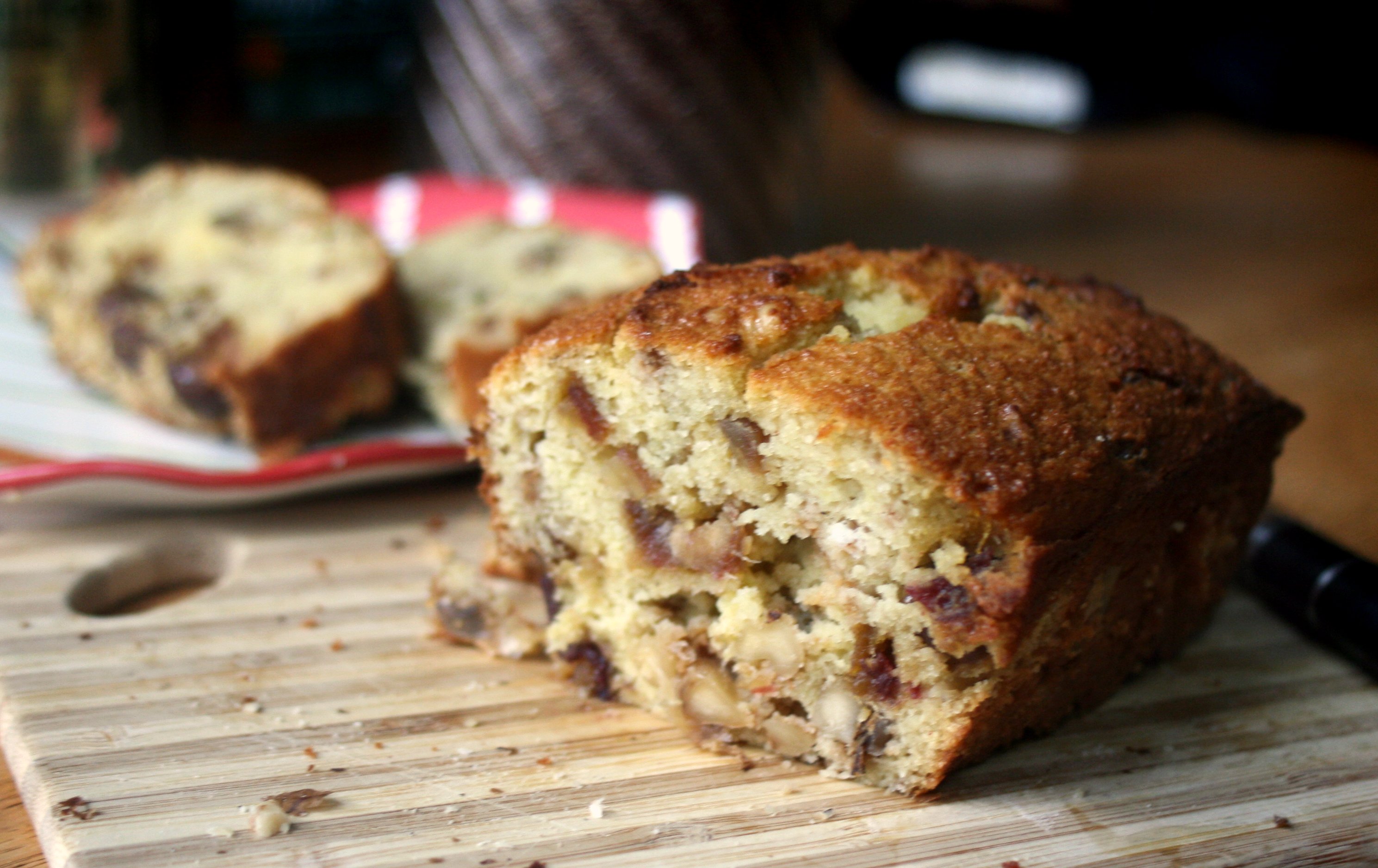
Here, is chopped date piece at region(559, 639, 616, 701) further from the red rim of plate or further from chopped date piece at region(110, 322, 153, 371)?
chopped date piece at region(110, 322, 153, 371)

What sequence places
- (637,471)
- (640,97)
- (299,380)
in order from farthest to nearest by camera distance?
(640,97) → (299,380) → (637,471)

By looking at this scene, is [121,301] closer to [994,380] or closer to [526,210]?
[526,210]

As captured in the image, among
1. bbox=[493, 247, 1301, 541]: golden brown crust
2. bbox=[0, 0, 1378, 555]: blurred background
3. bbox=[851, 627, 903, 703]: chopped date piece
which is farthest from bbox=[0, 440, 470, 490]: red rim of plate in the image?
bbox=[0, 0, 1378, 555]: blurred background

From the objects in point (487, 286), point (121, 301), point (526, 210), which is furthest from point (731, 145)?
point (121, 301)

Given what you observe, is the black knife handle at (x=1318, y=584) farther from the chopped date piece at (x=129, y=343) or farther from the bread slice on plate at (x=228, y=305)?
the chopped date piece at (x=129, y=343)

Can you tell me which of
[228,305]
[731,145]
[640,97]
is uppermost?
[640,97]

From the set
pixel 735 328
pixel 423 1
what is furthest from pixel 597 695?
pixel 423 1

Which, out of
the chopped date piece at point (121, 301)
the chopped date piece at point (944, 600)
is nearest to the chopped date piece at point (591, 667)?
the chopped date piece at point (944, 600)
